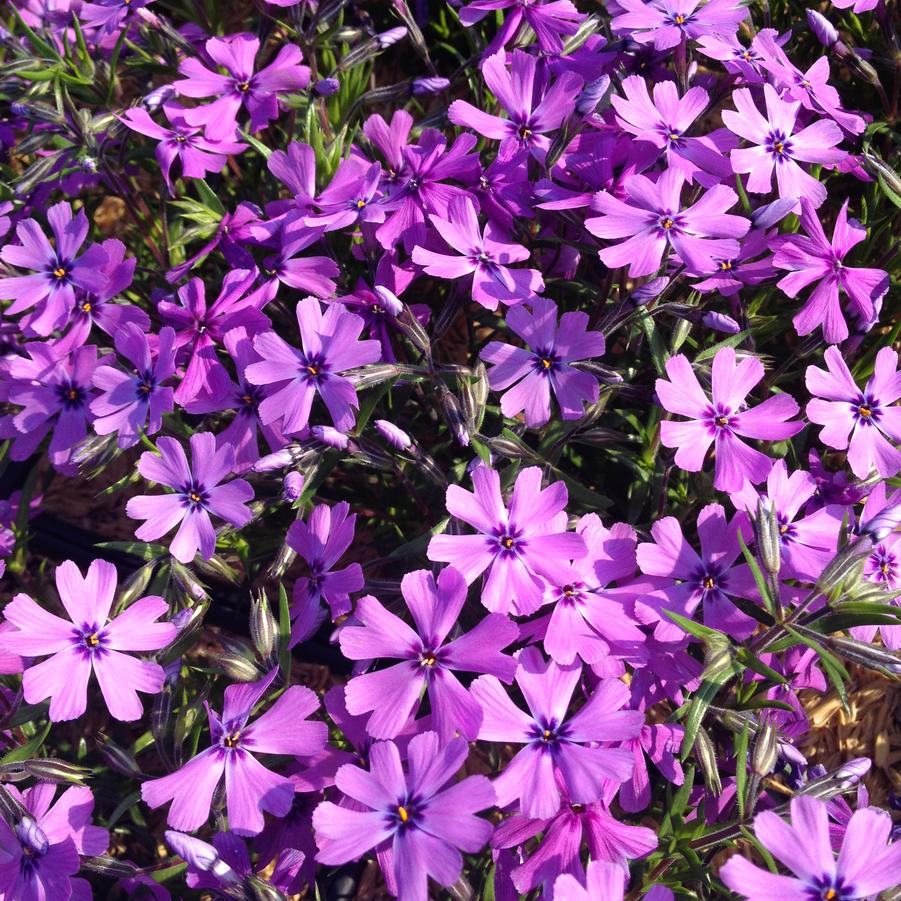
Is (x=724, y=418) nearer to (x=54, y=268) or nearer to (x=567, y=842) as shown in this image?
(x=567, y=842)

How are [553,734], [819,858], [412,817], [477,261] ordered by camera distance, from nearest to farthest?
[819,858] < [412,817] < [553,734] < [477,261]

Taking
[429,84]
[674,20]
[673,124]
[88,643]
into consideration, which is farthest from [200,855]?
[674,20]

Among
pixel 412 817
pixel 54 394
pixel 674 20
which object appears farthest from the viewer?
pixel 54 394

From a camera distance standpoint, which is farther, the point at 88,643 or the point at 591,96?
the point at 591,96

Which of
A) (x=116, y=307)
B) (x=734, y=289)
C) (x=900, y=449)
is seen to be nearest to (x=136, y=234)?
(x=116, y=307)

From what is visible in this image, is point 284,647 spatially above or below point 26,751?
above

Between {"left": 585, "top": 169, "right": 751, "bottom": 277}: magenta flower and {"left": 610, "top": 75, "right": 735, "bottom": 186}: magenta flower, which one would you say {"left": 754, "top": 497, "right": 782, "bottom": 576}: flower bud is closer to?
{"left": 585, "top": 169, "right": 751, "bottom": 277}: magenta flower

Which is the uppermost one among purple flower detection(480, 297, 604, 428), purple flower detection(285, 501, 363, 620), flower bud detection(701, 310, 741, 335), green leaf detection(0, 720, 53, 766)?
flower bud detection(701, 310, 741, 335)

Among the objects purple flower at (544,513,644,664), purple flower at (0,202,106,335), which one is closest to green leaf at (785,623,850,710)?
purple flower at (544,513,644,664)
